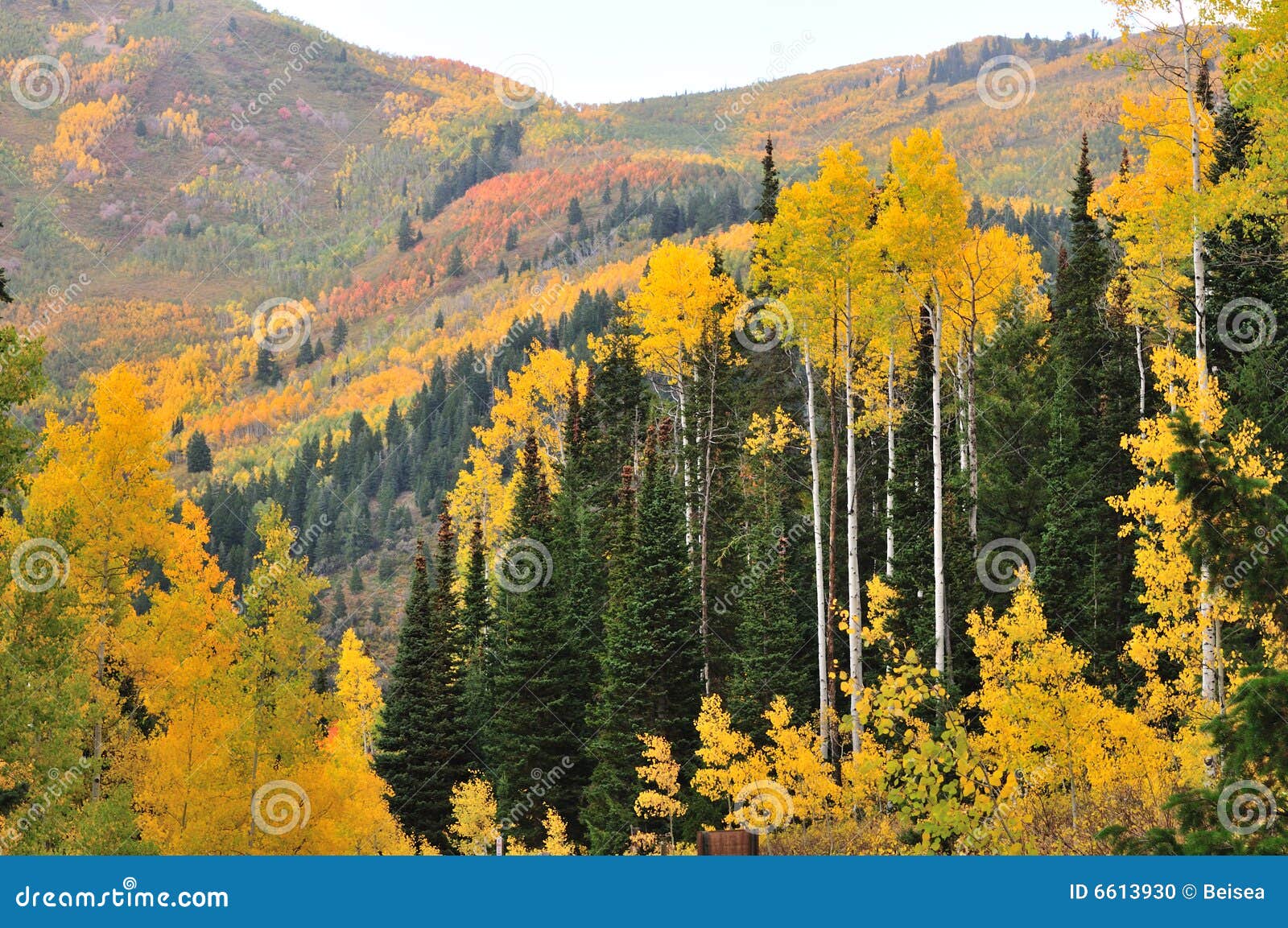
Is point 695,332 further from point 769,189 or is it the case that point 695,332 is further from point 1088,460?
point 1088,460

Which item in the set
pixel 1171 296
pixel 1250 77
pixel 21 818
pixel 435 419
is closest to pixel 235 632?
pixel 21 818

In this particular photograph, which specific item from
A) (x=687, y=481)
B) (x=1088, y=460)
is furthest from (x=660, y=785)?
(x=1088, y=460)

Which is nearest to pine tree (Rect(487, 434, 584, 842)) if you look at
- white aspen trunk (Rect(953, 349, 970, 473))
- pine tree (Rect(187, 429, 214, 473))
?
white aspen trunk (Rect(953, 349, 970, 473))

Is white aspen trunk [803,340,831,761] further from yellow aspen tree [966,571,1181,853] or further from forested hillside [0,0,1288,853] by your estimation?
yellow aspen tree [966,571,1181,853]

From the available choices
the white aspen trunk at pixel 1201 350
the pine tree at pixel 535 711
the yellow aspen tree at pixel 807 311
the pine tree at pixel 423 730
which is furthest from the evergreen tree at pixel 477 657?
the white aspen trunk at pixel 1201 350

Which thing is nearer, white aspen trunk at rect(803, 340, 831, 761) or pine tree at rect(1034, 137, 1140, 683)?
white aspen trunk at rect(803, 340, 831, 761)

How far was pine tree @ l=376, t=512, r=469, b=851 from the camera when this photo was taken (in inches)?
1699

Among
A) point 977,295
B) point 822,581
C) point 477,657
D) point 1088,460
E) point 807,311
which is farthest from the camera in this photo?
point 477,657

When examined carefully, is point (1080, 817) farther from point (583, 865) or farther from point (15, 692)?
point (15, 692)

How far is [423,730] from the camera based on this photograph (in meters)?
44.1

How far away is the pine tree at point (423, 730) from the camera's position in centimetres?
4316

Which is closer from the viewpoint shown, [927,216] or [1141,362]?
[927,216]

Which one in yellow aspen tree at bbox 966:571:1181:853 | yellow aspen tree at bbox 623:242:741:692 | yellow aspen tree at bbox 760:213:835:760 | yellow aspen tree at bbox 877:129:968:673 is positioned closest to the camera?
yellow aspen tree at bbox 966:571:1181:853

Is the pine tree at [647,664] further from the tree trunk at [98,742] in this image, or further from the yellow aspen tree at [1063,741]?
the yellow aspen tree at [1063,741]
